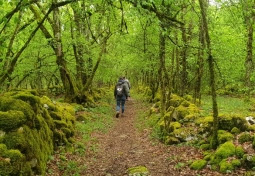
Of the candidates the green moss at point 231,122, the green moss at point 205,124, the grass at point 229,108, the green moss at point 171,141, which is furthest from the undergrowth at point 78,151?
the grass at point 229,108

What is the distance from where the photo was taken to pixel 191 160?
8.27 metres

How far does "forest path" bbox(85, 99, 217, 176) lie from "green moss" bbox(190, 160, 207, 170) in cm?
17

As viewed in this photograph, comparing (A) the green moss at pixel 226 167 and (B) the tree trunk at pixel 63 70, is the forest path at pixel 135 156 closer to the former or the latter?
(A) the green moss at pixel 226 167

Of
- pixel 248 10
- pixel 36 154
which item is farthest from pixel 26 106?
pixel 248 10

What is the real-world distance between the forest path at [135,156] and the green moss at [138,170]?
0.59ft

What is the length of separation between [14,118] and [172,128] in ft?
22.1

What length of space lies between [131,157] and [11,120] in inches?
181

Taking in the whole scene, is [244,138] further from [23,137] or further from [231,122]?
[23,137]

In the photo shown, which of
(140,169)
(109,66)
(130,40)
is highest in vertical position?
(130,40)

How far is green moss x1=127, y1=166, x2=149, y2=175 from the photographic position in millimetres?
7637

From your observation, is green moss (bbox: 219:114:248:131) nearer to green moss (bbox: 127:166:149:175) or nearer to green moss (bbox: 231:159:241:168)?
green moss (bbox: 231:159:241:168)

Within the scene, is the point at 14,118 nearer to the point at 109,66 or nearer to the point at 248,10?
the point at 248,10

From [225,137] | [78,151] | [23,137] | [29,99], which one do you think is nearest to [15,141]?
[23,137]

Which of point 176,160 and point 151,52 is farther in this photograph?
point 151,52
